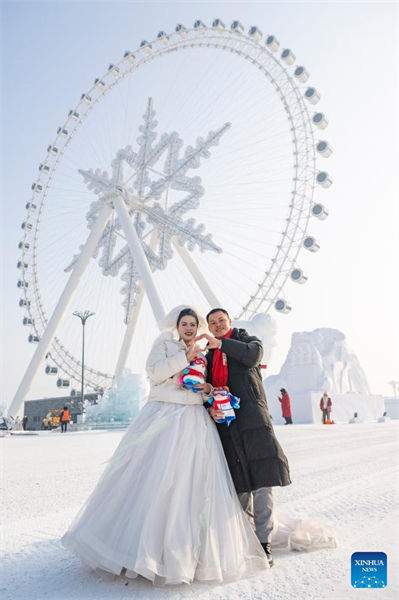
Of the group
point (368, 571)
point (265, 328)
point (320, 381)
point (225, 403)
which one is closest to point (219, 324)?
point (225, 403)

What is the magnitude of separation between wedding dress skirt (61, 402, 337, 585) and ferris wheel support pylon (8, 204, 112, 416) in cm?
1426

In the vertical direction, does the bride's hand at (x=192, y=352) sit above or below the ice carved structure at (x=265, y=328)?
below

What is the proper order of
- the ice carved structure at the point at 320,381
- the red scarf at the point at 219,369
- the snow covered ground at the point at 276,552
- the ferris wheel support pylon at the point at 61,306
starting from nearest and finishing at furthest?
the snow covered ground at the point at 276,552, the red scarf at the point at 219,369, the ferris wheel support pylon at the point at 61,306, the ice carved structure at the point at 320,381

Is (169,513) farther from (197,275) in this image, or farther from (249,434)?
(197,275)

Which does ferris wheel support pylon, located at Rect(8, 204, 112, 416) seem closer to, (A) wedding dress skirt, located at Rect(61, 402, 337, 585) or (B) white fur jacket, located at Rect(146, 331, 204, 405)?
(B) white fur jacket, located at Rect(146, 331, 204, 405)

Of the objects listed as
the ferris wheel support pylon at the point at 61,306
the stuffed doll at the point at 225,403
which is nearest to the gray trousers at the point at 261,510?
the stuffed doll at the point at 225,403

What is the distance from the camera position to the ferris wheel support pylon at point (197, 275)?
15000 millimetres

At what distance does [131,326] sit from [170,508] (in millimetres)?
15727

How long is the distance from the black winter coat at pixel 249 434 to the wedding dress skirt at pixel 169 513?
8cm

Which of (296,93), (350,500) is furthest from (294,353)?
(350,500)

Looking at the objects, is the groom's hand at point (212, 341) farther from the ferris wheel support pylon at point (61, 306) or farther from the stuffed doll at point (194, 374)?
the ferris wheel support pylon at point (61, 306)

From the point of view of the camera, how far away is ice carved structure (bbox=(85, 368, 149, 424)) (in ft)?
55.5

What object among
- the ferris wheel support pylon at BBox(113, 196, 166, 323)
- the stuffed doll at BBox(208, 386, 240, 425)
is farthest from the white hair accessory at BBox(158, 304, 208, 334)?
the ferris wheel support pylon at BBox(113, 196, 166, 323)

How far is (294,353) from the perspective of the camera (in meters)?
19.6
